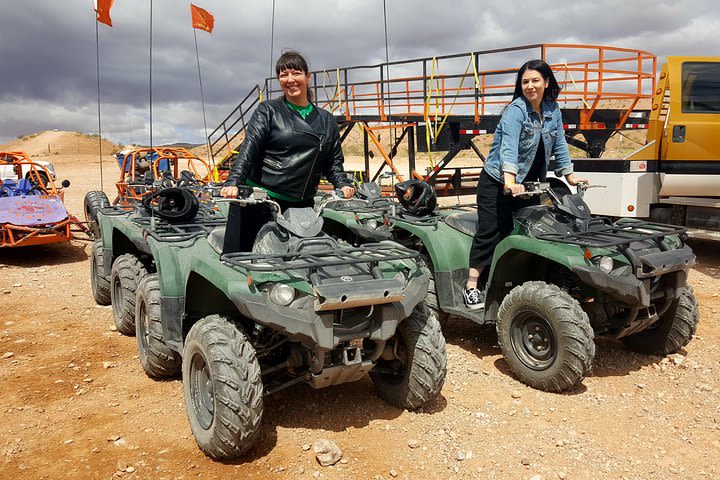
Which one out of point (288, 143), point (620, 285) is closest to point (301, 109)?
point (288, 143)

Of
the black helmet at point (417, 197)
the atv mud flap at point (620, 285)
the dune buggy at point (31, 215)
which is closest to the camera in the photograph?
the atv mud flap at point (620, 285)

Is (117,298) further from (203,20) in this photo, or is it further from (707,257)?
(707,257)

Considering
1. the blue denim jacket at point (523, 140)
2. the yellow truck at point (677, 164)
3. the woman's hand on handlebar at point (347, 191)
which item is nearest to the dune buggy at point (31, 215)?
the woman's hand on handlebar at point (347, 191)

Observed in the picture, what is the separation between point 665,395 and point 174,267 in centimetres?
338

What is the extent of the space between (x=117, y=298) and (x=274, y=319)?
322 centimetres

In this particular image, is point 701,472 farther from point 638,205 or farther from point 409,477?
point 638,205

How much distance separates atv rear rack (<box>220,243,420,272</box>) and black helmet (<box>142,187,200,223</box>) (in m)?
1.96

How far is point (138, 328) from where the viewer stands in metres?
4.55

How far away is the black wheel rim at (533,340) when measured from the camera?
408 centimetres

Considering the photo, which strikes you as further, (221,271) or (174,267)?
(174,267)

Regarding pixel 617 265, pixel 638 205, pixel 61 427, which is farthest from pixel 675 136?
pixel 61 427

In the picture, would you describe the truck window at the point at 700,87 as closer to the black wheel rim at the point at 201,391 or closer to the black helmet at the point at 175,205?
the black helmet at the point at 175,205

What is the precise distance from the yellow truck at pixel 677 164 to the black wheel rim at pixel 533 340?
172 inches

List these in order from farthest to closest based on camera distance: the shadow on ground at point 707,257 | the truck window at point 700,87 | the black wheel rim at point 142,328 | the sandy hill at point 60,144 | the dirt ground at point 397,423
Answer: the sandy hill at point 60,144 < the shadow on ground at point 707,257 < the truck window at point 700,87 < the black wheel rim at point 142,328 < the dirt ground at point 397,423
